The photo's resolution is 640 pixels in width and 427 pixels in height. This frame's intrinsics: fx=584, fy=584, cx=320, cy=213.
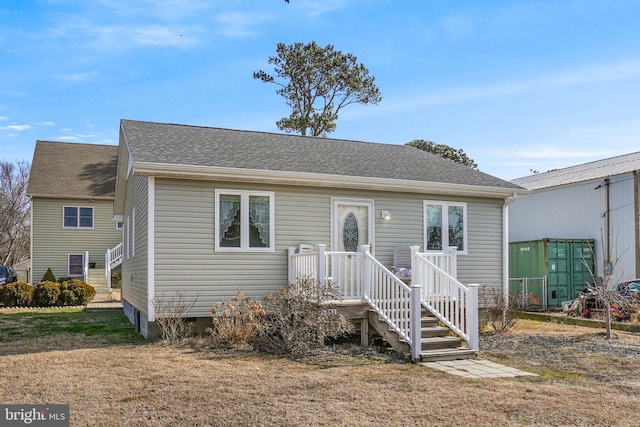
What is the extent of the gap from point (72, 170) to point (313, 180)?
19425 millimetres

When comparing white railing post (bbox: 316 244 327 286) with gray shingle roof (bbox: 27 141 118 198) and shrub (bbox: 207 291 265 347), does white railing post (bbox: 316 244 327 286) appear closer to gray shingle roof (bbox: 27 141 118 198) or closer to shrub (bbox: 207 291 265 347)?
shrub (bbox: 207 291 265 347)

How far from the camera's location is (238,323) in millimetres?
9734

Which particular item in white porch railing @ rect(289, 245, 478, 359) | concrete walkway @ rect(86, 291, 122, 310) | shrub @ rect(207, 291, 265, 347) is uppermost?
white porch railing @ rect(289, 245, 478, 359)

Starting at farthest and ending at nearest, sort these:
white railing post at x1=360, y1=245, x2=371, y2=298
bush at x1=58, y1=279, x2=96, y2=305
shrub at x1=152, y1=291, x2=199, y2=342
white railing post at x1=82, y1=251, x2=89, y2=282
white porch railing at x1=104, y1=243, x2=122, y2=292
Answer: white railing post at x1=82, y1=251, x2=89, y2=282
white porch railing at x1=104, y1=243, x2=122, y2=292
bush at x1=58, y1=279, x2=96, y2=305
shrub at x1=152, y1=291, x2=199, y2=342
white railing post at x1=360, y1=245, x2=371, y2=298

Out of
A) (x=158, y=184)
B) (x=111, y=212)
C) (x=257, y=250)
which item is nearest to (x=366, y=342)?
(x=257, y=250)

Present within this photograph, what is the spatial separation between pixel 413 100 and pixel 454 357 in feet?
37.6

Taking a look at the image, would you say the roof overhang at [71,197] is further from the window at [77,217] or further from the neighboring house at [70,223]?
the window at [77,217]

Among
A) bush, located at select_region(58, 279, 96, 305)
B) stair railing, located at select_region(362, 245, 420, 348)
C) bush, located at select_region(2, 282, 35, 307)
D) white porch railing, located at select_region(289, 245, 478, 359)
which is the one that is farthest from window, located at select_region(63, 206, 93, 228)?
stair railing, located at select_region(362, 245, 420, 348)

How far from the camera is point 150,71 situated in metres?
15.3

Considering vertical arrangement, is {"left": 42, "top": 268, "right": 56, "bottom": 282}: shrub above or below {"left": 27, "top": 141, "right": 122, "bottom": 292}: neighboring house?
below

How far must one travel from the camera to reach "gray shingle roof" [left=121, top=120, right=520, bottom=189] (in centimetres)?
1118

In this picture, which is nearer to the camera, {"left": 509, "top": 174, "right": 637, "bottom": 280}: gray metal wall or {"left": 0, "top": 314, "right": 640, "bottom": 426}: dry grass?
{"left": 0, "top": 314, "right": 640, "bottom": 426}: dry grass

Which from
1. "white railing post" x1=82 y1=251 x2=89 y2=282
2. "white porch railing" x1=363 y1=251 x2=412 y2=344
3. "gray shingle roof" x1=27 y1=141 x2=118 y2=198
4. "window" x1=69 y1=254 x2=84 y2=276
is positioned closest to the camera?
"white porch railing" x1=363 y1=251 x2=412 y2=344

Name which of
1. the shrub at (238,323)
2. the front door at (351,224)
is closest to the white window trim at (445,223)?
the front door at (351,224)
